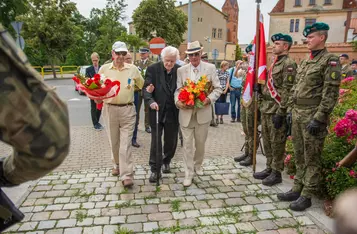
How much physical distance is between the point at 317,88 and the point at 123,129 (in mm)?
2922

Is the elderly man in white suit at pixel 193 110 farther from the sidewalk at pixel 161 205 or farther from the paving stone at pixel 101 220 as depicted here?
the paving stone at pixel 101 220

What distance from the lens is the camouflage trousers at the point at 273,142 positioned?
4664 mm

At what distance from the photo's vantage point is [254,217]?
12.3ft

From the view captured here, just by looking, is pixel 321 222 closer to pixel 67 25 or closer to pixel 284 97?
pixel 284 97

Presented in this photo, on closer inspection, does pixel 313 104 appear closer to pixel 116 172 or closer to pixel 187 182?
pixel 187 182

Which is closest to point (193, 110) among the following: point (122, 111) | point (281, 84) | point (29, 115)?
point (122, 111)

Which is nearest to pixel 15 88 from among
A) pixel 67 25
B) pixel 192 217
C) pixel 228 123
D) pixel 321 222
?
pixel 192 217

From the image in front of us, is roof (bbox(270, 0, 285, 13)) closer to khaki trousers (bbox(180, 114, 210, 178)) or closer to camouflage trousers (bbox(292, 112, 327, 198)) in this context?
khaki trousers (bbox(180, 114, 210, 178))

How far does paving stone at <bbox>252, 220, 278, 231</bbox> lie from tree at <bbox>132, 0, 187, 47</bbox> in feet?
113

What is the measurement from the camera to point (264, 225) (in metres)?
3.56

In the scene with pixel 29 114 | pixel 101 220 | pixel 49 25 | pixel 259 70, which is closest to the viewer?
pixel 29 114

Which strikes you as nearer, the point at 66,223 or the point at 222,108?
the point at 66,223

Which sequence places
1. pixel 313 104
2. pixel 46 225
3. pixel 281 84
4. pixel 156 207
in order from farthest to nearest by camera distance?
pixel 281 84, pixel 156 207, pixel 313 104, pixel 46 225

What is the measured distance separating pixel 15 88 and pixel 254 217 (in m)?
3.56
